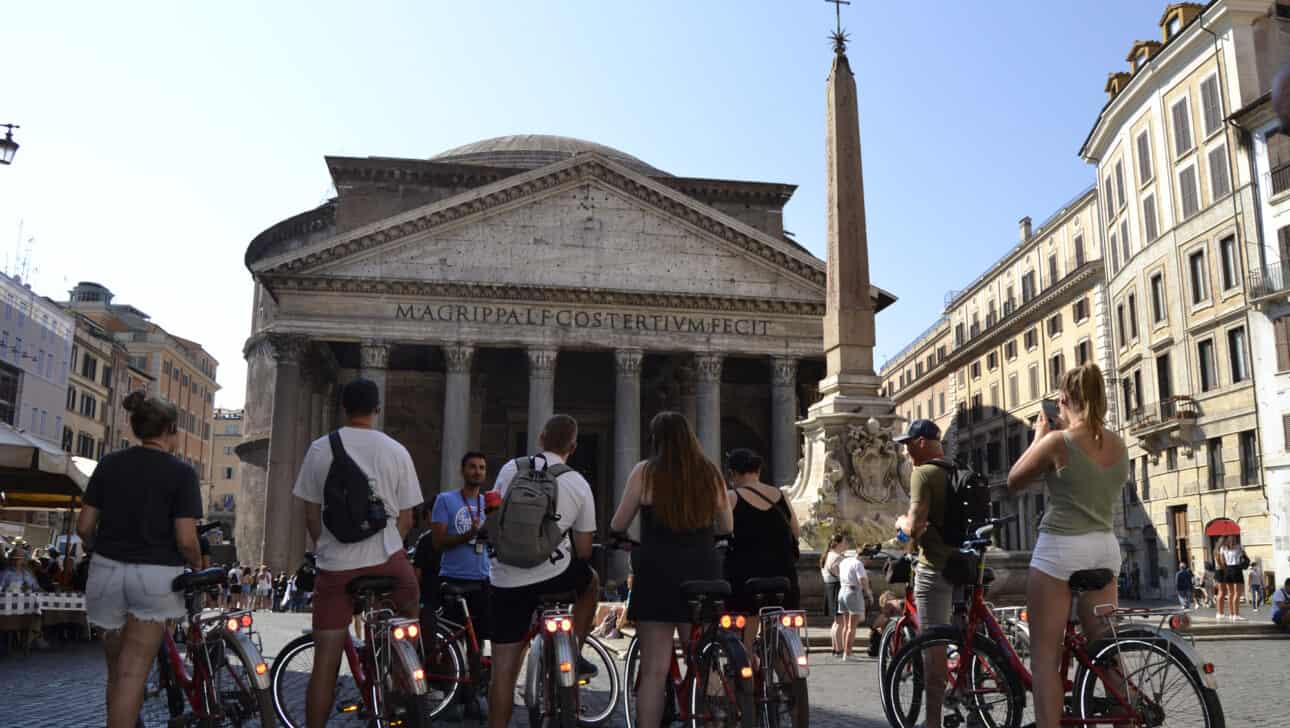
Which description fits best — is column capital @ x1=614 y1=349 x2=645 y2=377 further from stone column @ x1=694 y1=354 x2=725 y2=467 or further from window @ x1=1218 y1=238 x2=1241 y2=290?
window @ x1=1218 y1=238 x2=1241 y2=290

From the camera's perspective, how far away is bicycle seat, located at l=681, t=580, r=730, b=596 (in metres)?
4.44

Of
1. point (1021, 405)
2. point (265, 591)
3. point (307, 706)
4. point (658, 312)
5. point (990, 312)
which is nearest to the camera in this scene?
point (307, 706)

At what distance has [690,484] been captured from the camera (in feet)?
15.0

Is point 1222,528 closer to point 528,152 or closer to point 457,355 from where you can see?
point 457,355

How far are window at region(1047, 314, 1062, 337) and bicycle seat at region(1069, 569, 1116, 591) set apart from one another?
1393 inches

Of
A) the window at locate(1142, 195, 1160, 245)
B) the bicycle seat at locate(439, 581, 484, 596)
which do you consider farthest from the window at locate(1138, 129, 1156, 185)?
the bicycle seat at locate(439, 581, 484, 596)

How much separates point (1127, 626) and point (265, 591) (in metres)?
25.7

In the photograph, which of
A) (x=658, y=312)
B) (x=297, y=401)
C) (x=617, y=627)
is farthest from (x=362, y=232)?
(x=617, y=627)

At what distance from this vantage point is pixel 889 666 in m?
4.87

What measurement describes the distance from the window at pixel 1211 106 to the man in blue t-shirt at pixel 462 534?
25.1 m

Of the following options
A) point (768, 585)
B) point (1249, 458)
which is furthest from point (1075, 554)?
point (1249, 458)

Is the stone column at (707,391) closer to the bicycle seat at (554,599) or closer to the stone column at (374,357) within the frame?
the stone column at (374,357)

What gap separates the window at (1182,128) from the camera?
2730cm

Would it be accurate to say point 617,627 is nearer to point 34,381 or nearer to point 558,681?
point 558,681
